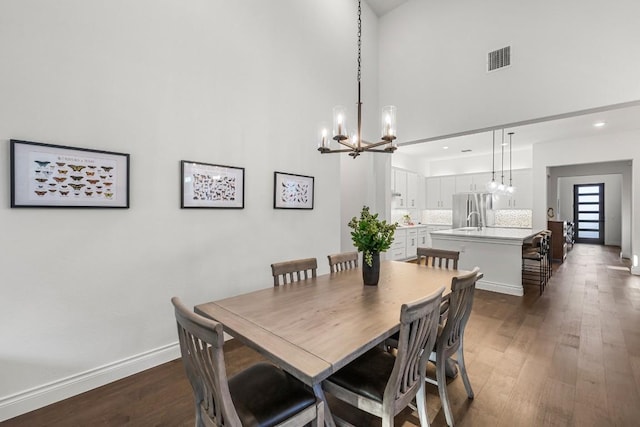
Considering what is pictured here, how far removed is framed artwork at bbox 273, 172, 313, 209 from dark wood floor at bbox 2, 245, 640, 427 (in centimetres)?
160

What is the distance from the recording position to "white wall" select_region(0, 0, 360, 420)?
6.14 ft

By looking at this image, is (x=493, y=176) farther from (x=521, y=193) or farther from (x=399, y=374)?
(x=399, y=374)

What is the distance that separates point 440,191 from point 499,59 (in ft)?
17.6

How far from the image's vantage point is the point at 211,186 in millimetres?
2732

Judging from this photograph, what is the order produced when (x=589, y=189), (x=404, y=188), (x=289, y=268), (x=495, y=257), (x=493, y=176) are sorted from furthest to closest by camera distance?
(x=589, y=189)
(x=404, y=188)
(x=493, y=176)
(x=495, y=257)
(x=289, y=268)

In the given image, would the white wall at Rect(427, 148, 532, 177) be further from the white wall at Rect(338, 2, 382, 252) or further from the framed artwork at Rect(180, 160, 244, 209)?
the framed artwork at Rect(180, 160, 244, 209)

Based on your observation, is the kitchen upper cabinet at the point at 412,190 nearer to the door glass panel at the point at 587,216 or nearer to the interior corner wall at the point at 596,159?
the interior corner wall at the point at 596,159

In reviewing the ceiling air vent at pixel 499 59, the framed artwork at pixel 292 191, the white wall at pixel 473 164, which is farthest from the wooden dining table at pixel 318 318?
the white wall at pixel 473 164

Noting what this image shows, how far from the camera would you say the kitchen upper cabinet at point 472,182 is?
7988 mm

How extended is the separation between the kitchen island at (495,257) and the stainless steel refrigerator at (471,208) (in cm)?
234

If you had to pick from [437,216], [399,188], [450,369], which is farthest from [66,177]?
[437,216]

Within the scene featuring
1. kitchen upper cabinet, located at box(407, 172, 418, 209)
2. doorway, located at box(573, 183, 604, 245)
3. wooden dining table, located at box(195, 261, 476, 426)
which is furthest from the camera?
doorway, located at box(573, 183, 604, 245)

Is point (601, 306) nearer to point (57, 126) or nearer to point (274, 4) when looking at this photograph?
point (274, 4)

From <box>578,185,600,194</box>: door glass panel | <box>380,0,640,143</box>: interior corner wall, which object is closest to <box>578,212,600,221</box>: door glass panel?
<box>578,185,600,194</box>: door glass panel
